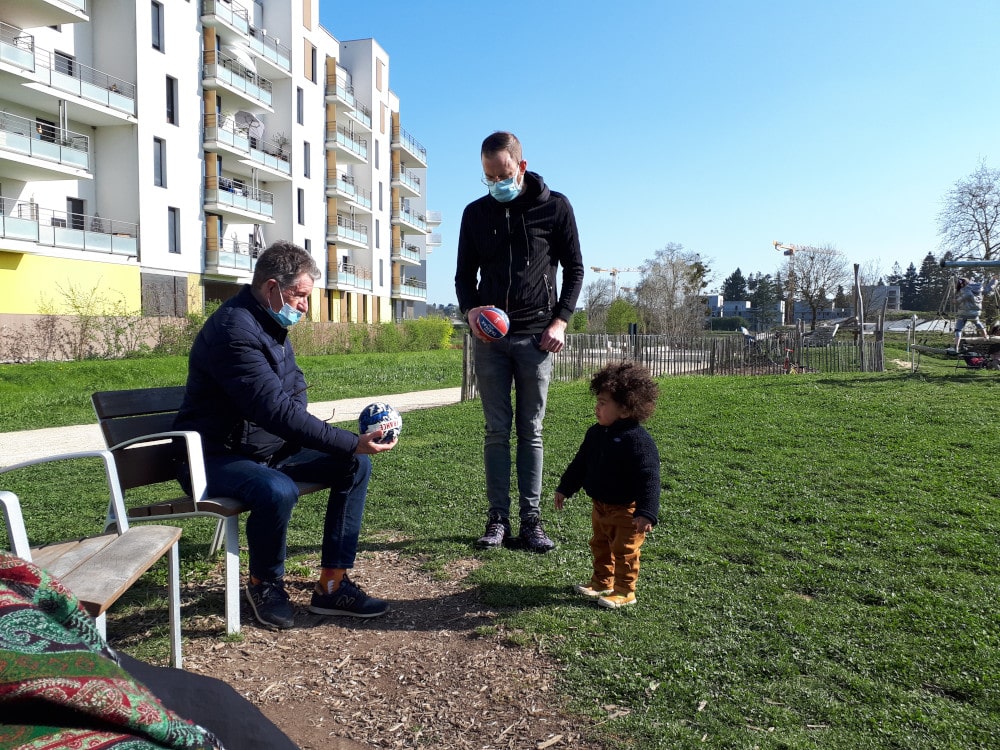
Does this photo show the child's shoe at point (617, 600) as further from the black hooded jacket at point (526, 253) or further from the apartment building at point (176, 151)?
the apartment building at point (176, 151)

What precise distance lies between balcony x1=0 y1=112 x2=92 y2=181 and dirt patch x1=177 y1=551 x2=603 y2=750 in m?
23.5

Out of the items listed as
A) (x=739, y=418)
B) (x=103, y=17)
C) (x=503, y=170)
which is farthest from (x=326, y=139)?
(x=503, y=170)

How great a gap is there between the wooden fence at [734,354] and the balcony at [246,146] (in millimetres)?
21648

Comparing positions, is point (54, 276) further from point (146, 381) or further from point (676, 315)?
point (676, 315)

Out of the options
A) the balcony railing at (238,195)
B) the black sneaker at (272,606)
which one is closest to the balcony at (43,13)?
the balcony railing at (238,195)

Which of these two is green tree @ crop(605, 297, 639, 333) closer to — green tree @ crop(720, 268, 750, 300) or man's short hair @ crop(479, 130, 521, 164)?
man's short hair @ crop(479, 130, 521, 164)

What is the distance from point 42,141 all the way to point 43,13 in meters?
4.14

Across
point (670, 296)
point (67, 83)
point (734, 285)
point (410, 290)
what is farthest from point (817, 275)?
point (734, 285)

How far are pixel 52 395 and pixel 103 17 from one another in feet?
62.2

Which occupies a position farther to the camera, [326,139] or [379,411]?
[326,139]

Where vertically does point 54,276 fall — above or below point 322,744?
above

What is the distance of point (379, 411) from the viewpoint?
3619mm

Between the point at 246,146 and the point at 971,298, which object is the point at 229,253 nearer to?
the point at 246,146

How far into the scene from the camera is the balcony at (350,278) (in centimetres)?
4447
